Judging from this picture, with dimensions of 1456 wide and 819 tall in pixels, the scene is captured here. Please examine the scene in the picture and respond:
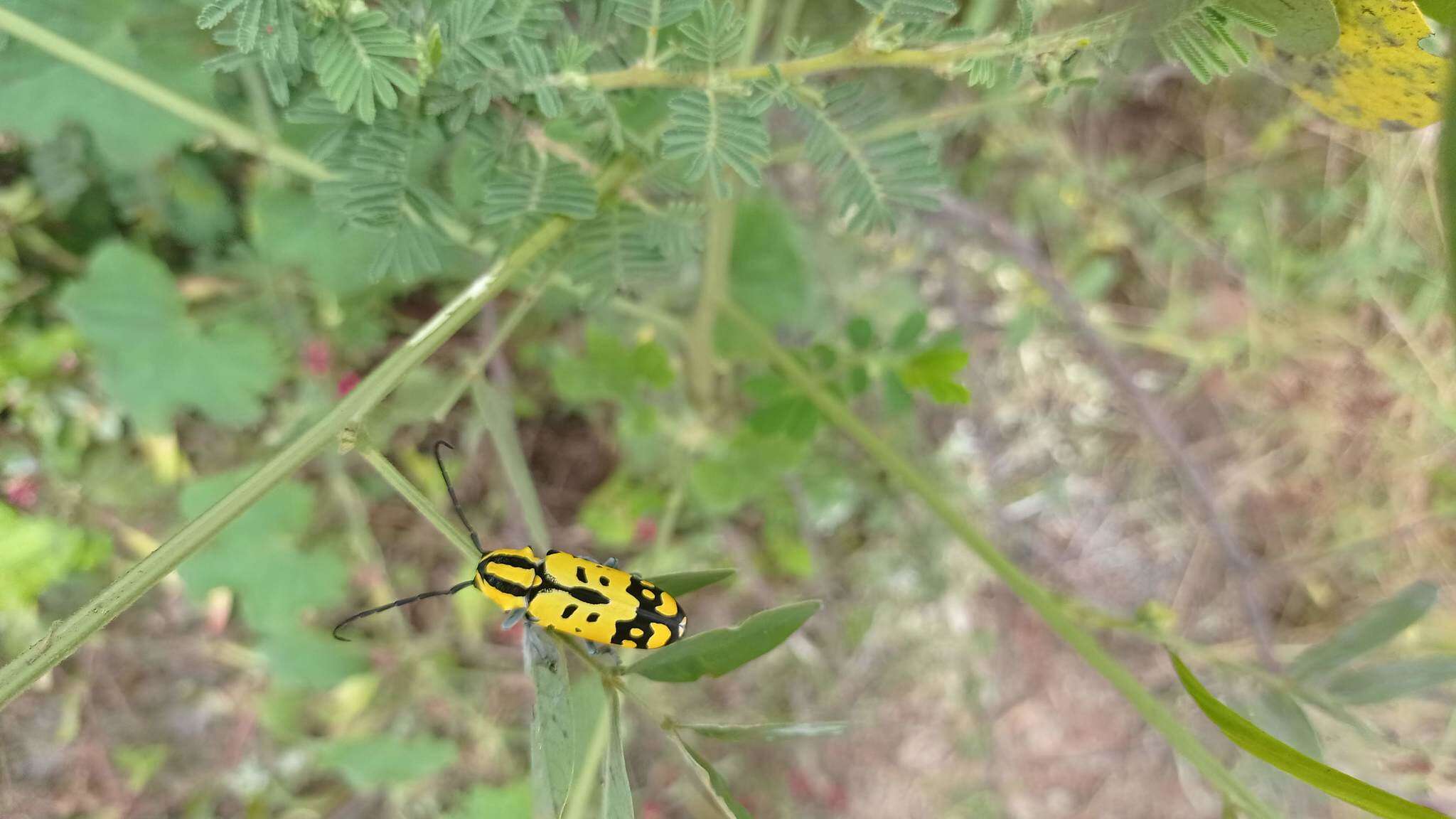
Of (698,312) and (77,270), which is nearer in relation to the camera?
(698,312)

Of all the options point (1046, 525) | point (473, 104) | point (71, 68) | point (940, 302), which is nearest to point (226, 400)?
point (71, 68)

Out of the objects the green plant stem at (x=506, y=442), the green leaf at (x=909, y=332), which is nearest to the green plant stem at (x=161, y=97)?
the green plant stem at (x=506, y=442)

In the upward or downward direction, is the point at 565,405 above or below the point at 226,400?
below

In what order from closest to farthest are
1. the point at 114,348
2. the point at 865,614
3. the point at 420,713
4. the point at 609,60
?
the point at 609,60 → the point at 114,348 → the point at 420,713 → the point at 865,614

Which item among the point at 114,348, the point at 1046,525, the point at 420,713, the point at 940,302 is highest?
the point at 114,348

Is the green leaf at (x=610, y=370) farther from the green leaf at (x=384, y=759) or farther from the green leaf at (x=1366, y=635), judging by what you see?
the green leaf at (x=1366, y=635)

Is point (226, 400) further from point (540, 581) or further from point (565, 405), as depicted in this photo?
point (540, 581)

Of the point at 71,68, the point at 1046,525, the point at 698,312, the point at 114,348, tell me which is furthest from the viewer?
the point at 1046,525

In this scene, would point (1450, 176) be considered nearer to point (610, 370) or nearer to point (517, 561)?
point (517, 561)
